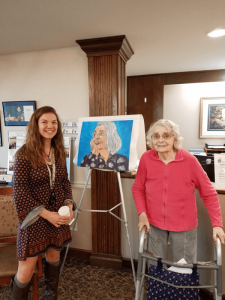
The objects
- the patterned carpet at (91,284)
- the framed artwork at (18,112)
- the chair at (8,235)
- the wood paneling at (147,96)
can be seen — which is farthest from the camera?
the wood paneling at (147,96)

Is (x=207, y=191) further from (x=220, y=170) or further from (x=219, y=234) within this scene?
(x=220, y=170)

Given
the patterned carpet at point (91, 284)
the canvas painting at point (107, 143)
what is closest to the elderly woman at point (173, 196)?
the canvas painting at point (107, 143)

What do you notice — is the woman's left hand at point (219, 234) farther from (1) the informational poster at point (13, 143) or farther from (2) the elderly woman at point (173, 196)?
(1) the informational poster at point (13, 143)

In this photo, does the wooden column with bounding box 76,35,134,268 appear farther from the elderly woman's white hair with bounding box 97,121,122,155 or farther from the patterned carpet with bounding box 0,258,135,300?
the elderly woman's white hair with bounding box 97,121,122,155

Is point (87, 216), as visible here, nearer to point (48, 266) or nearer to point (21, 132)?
point (48, 266)

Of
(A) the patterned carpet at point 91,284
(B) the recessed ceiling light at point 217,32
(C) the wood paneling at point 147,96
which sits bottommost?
(A) the patterned carpet at point 91,284

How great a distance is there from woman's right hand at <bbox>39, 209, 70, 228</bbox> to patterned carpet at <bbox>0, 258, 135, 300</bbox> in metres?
0.96

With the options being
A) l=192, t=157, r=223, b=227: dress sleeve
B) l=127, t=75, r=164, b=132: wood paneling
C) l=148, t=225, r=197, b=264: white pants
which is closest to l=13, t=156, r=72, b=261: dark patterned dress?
l=148, t=225, r=197, b=264: white pants

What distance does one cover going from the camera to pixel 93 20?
1.82m

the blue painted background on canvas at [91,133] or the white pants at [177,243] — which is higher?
the blue painted background on canvas at [91,133]

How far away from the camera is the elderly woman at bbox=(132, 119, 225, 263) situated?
4.53 feet

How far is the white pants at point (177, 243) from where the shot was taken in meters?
1.40

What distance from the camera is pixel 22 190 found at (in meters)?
1.33

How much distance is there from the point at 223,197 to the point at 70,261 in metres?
1.78
